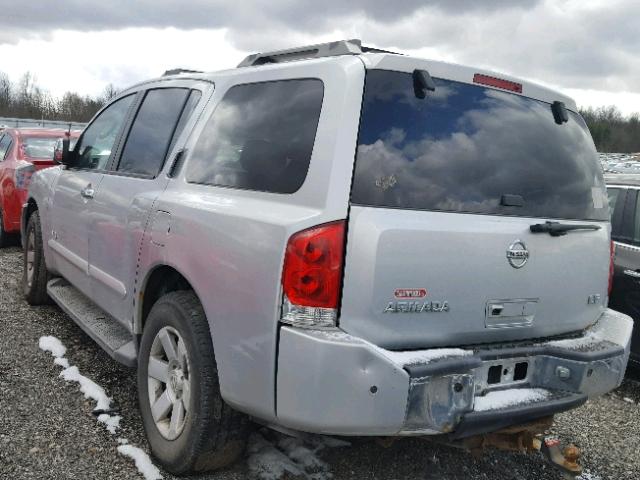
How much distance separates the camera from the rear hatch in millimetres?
2279

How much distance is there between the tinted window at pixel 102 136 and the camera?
425cm

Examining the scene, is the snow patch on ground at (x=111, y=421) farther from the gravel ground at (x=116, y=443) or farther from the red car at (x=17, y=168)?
the red car at (x=17, y=168)

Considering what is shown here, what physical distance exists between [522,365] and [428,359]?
549 millimetres

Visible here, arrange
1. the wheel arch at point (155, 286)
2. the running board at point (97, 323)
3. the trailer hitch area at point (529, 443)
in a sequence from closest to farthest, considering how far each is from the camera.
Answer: the trailer hitch area at point (529, 443) → the wheel arch at point (155, 286) → the running board at point (97, 323)

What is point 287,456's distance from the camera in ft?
10.3

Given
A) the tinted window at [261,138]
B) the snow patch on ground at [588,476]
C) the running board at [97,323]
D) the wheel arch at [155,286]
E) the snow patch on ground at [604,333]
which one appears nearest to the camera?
the tinted window at [261,138]

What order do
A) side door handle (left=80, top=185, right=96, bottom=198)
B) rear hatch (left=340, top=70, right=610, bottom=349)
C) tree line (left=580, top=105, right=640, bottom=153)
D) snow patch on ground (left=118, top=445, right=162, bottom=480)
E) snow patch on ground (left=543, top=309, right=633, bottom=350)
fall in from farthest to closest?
tree line (left=580, top=105, right=640, bottom=153) < side door handle (left=80, top=185, right=96, bottom=198) < snow patch on ground (left=118, top=445, right=162, bottom=480) < snow patch on ground (left=543, top=309, right=633, bottom=350) < rear hatch (left=340, top=70, right=610, bottom=349)

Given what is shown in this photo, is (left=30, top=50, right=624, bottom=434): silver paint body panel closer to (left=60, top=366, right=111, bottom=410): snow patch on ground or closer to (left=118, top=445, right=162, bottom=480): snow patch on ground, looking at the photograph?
(left=118, top=445, right=162, bottom=480): snow patch on ground

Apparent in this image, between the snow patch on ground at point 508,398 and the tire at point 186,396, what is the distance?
998mm

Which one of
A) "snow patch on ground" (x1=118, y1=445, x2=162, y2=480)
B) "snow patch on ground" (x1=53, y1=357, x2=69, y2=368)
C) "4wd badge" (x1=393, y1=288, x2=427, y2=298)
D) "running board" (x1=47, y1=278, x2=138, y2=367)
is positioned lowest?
"snow patch on ground" (x1=53, y1=357, x2=69, y2=368)

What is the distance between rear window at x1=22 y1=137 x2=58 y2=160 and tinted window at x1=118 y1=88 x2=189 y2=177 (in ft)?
15.3

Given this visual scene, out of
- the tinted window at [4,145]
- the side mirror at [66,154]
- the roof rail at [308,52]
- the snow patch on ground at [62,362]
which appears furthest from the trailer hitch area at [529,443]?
the tinted window at [4,145]

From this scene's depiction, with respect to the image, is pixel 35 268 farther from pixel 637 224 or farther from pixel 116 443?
pixel 637 224

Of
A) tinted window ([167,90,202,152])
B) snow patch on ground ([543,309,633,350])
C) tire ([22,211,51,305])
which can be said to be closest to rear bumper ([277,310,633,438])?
snow patch on ground ([543,309,633,350])
